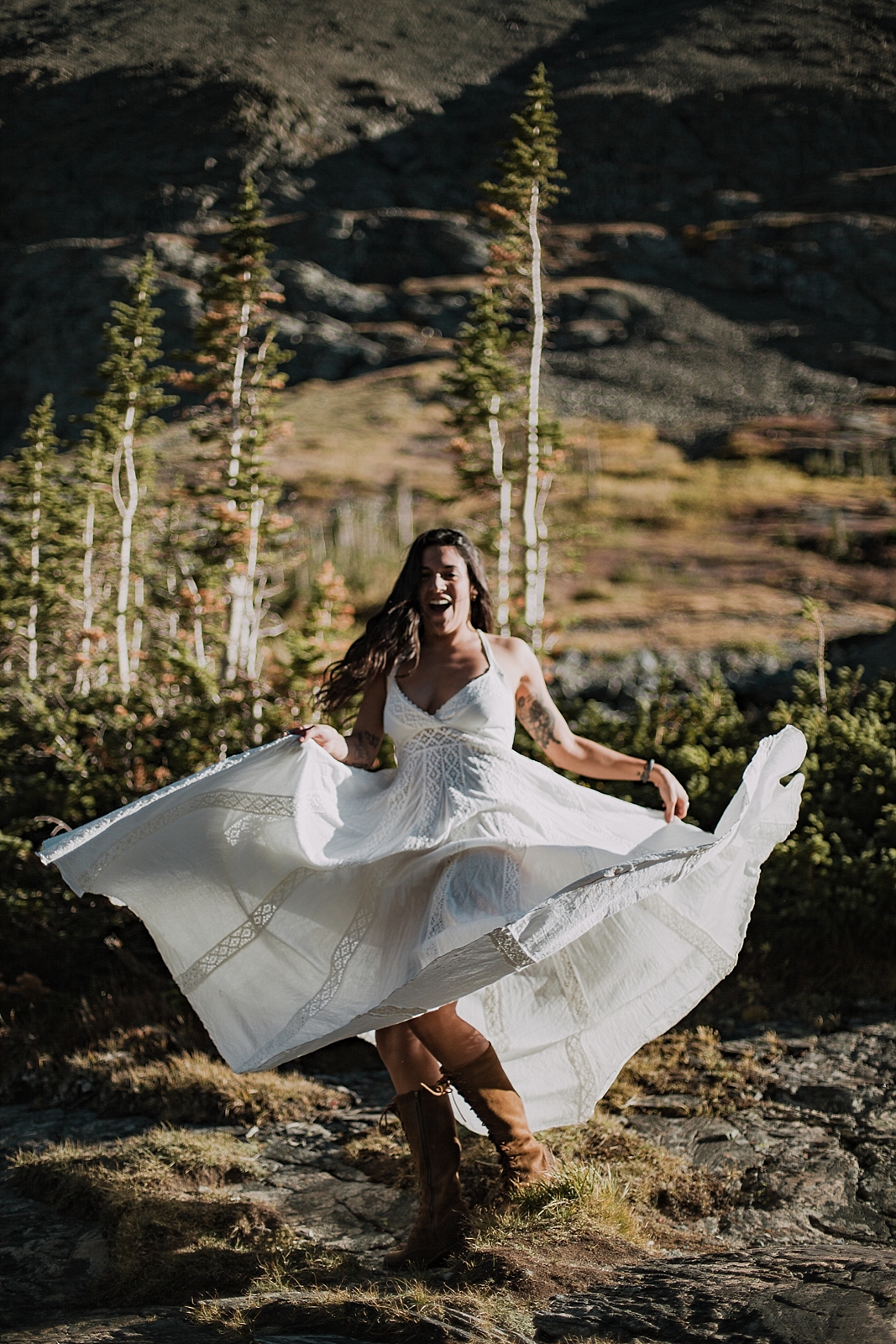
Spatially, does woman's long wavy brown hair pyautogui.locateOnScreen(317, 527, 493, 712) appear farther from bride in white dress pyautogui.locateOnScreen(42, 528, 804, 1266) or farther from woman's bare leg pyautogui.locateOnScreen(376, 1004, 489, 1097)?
woman's bare leg pyautogui.locateOnScreen(376, 1004, 489, 1097)

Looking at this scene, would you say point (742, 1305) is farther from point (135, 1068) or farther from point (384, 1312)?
point (135, 1068)

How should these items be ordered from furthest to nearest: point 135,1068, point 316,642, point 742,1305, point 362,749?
point 316,642 → point 135,1068 → point 362,749 → point 742,1305

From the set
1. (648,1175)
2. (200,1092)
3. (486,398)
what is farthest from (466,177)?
(648,1175)

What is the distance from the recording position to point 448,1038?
304 cm

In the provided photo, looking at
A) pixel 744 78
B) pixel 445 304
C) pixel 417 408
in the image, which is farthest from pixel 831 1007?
pixel 445 304

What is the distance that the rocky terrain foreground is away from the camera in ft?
7.37

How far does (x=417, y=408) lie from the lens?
6006 centimetres

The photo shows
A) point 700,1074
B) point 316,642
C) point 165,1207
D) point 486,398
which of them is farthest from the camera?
point 486,398

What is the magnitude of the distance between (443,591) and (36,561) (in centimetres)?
644

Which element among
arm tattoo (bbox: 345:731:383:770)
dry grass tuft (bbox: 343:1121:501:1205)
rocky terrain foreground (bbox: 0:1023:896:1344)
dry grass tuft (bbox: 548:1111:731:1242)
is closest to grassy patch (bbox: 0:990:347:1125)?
rocky terrain foreground (bbox: 0:1023:896:1344)

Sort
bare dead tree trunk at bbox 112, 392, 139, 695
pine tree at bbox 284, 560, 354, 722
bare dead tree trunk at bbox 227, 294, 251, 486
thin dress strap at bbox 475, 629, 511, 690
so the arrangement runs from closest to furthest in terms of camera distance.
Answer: thin dress strap at bbox 475, 629, 511, 690 < pine tree at bbox 284, 560, 354, 722 < bare dead tree trunk at bbox 112, 392, 139, 695 < bare dead tree trunk at bbox 227, 294, 251, 486

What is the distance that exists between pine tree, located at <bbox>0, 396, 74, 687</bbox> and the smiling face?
5484 mm

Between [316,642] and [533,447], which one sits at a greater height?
[533,447]

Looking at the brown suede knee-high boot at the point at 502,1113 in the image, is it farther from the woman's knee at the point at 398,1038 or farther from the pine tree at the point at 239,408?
the pine tree at the point at 239,408
